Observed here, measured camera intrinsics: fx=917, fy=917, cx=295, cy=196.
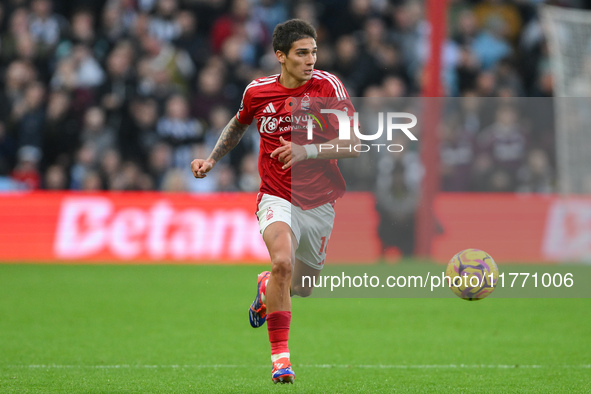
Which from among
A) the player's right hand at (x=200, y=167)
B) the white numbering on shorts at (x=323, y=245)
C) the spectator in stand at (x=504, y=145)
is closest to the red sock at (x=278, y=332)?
the white numbering on shorts at (x=323, y=245)

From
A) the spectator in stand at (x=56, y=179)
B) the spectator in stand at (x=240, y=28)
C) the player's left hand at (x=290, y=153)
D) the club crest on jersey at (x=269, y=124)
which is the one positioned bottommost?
the spectator in stand at (x=56, y=179)

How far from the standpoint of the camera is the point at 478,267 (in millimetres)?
6488

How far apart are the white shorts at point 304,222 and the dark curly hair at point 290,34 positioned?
104cm

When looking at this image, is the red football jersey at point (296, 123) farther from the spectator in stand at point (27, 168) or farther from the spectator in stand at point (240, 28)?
the spectator in stand at point (240, 28)

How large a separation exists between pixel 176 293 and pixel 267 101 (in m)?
5.36

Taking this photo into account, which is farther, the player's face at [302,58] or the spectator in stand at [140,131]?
the spectator in stand at [140,131]

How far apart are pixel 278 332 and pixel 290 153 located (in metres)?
1.15

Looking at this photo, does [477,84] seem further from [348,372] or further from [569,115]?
[348,372]

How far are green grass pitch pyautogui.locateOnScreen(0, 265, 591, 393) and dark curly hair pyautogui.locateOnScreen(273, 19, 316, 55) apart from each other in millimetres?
2327

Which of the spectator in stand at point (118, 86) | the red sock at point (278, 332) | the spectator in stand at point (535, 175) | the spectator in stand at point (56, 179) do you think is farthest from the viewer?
the spectator in stand at point (118, 86)

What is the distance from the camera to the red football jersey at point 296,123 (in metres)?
6.37

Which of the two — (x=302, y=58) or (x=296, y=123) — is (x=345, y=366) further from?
(x=302, y=58)

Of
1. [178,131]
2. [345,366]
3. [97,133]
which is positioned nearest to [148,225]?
[178,131]

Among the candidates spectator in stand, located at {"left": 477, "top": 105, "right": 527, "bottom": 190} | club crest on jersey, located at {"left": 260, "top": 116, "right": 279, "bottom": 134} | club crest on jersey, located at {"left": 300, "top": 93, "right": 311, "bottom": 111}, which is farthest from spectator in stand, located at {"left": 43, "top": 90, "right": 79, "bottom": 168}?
club crest on jersey, located at {"left": 300, "top": 93, "right": 311, "bottom": 111}
